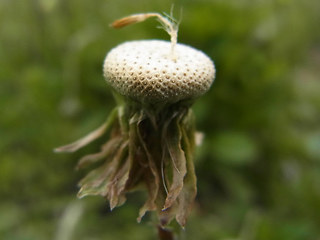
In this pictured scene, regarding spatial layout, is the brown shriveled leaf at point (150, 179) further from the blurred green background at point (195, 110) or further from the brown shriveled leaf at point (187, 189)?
the blurred green background at point (195, 110)

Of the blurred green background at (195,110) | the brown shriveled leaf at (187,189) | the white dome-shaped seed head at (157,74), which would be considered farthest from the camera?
the blurred green background at (195,110)

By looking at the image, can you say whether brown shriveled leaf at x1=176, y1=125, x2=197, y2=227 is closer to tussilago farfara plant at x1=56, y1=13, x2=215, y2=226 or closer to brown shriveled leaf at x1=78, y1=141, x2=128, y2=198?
tussilago farfara plant at x1=56, y1=13, x2=215, y2=226

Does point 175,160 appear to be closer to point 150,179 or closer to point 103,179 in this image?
point 150,179

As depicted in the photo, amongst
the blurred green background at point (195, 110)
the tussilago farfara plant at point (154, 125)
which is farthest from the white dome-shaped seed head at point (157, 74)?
the blurred green background at point (195, 110)

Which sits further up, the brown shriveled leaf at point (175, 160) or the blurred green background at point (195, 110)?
the brown shriveled leaf at point (175, 160)

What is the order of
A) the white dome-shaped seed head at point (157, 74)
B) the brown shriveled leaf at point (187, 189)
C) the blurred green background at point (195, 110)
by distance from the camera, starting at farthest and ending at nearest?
the blurred green background at point (195, 110)
the brown shriveled leaf at point (187, 189)
the white dome-shaped seed head at point (157, 74)

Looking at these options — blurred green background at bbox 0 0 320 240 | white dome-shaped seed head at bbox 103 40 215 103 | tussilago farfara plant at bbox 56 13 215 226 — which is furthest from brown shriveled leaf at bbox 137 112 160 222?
blurred green background at bbox 0 0 320 240
